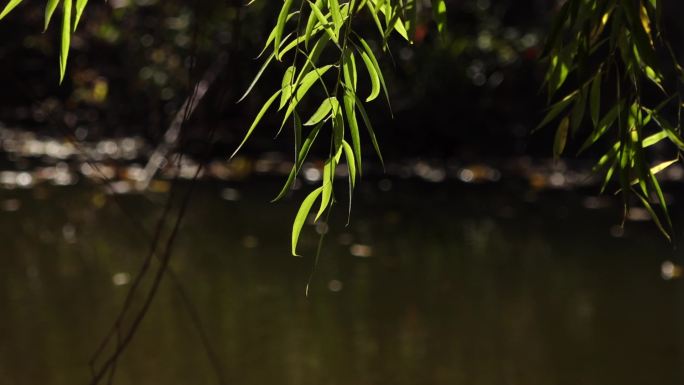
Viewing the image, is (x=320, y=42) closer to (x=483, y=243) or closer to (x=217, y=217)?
(x=483, y=243)

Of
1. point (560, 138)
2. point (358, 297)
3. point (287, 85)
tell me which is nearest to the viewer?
point (287, 85)

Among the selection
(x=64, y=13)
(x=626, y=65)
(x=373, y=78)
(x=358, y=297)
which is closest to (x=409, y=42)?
(x=373, y=78)

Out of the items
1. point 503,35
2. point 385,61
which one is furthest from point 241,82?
point 503,35

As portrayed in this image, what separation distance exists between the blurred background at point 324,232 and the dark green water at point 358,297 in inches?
0.7

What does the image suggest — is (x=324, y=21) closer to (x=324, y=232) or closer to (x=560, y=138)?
(x=560, y=138)

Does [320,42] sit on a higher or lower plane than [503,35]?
higher

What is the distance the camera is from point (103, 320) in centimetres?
568

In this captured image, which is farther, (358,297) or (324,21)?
(358,297)

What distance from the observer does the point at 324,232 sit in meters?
4.14

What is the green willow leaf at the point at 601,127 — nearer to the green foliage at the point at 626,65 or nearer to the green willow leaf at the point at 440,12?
the green foliage at the point at 626,65

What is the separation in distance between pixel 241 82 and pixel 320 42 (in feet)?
26.9

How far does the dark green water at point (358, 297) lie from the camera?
198 inches

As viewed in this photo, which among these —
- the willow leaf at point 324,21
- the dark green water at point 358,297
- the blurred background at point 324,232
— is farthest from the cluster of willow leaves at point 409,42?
the dark green water at point 358,297

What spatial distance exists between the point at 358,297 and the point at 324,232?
2063mm
